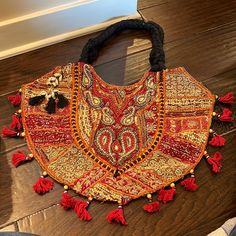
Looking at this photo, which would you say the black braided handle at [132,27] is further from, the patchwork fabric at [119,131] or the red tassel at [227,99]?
the red tassel at [227,99]

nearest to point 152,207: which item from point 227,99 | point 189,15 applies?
point 227,99

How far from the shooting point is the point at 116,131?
1.08 m

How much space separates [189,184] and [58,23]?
2.27 ft

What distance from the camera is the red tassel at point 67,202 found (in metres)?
0.95

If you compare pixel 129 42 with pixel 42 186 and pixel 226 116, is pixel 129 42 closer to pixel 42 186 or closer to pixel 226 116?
pixel 226 116

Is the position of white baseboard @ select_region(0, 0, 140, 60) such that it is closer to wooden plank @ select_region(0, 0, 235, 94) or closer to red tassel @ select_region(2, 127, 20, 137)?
wooden plank @ select_region(0, 0, 235, 94)

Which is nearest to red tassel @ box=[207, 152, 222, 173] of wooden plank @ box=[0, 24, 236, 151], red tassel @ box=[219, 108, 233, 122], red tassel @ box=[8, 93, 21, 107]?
red tassel @ box=[219, 108, 233, 122]

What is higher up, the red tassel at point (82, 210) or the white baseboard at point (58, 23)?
the white baseboard at point (58, 23)

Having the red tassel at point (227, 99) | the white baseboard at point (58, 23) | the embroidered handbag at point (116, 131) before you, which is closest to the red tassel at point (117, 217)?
the embroidered handbag at point (116, 131)

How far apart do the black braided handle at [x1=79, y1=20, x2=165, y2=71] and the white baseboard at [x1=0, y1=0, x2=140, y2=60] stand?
6cm

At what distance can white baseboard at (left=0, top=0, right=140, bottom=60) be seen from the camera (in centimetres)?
120

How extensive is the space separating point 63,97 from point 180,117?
1.18 ft

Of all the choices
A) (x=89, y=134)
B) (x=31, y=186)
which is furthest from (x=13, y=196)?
(x=89, y=134)

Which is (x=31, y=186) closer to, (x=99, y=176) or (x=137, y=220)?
(x=99, y=176)
